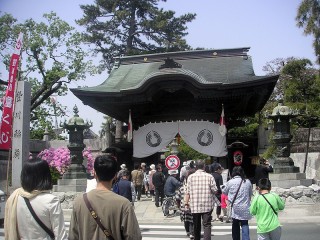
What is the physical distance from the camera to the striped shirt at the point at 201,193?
7.65m

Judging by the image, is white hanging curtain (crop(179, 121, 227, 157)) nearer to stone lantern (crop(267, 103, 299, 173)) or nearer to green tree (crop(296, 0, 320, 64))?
stone lantern (crop(267, 103, 299, 173))

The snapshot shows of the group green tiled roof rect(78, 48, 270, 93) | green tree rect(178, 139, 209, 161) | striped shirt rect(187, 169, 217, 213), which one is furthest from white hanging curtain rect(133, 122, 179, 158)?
striped shirt rect(187, 169, 217, 213)

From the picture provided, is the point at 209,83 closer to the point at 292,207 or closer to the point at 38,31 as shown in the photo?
the point at 292,207

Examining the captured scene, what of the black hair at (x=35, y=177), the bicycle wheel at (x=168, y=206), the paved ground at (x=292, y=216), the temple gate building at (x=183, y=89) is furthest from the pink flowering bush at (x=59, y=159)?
the black hair at (x=35, y=177)

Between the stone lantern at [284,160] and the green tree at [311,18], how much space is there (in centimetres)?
1047

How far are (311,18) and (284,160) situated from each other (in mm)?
12463

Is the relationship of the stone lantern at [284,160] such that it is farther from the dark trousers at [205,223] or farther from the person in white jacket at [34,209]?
the person in white jacket at [34,209]

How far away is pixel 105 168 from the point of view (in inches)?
143

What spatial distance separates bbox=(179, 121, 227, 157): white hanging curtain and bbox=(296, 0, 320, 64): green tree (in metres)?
8.64

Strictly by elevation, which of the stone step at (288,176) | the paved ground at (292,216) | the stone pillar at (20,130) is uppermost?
the stone pillar at (20,130)

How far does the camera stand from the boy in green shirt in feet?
19.8

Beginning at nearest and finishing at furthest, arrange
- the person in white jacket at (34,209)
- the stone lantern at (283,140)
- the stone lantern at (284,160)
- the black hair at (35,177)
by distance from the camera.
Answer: the person in white jacket at (34,209), the black hair at (35,177), the stone lantern at (284,160), the stone lantern at (283,140)

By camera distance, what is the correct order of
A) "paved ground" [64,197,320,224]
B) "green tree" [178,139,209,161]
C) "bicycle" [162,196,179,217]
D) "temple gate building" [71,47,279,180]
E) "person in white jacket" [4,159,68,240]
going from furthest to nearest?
"green tree" [178,139,209,161]
"temple gate building" [71,47,279,180]
"bicycle" [162,196,179,217]
"paved ground" [64,197,320,224]
"person in white jacket" [4,159,68,240]

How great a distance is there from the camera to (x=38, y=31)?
29.9 m
